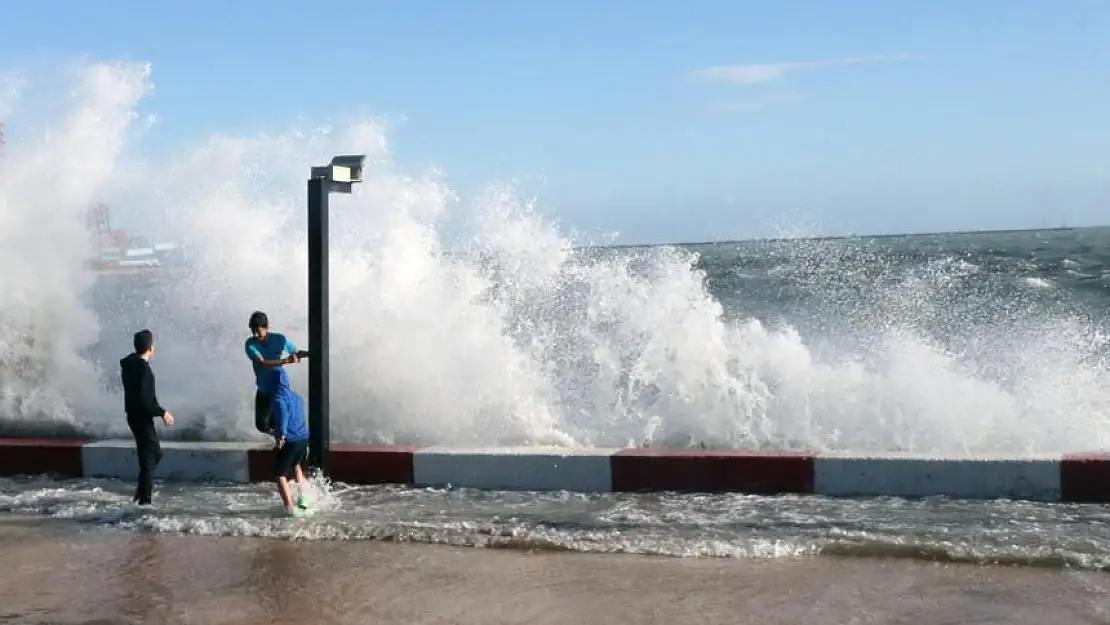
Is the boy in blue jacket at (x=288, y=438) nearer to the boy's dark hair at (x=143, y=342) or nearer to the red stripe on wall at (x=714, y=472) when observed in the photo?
the boy's dark hair at (x=143, y=342)

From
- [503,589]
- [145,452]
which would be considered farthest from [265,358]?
[503,589]

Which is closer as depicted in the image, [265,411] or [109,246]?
[265,411]

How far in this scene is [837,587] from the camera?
16.9 ft

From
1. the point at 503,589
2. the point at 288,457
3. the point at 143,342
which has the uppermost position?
the point at 143,342

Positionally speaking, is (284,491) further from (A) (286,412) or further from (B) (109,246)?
(B) (109,246)

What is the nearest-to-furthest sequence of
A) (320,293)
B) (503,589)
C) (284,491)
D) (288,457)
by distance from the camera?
(503,589)
(284,491)
(288,457)
(320,293)

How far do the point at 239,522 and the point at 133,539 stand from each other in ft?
1.95

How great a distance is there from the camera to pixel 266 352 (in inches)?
289

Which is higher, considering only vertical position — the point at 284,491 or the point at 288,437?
the point at 288,437

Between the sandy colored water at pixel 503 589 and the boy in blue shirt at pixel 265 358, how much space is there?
1366 mm

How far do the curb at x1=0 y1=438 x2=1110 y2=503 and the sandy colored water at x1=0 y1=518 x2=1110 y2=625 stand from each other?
1530mm

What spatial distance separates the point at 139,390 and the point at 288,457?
3.96 feet

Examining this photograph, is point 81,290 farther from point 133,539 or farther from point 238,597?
point 238,597

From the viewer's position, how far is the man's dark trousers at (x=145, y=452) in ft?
24.1
